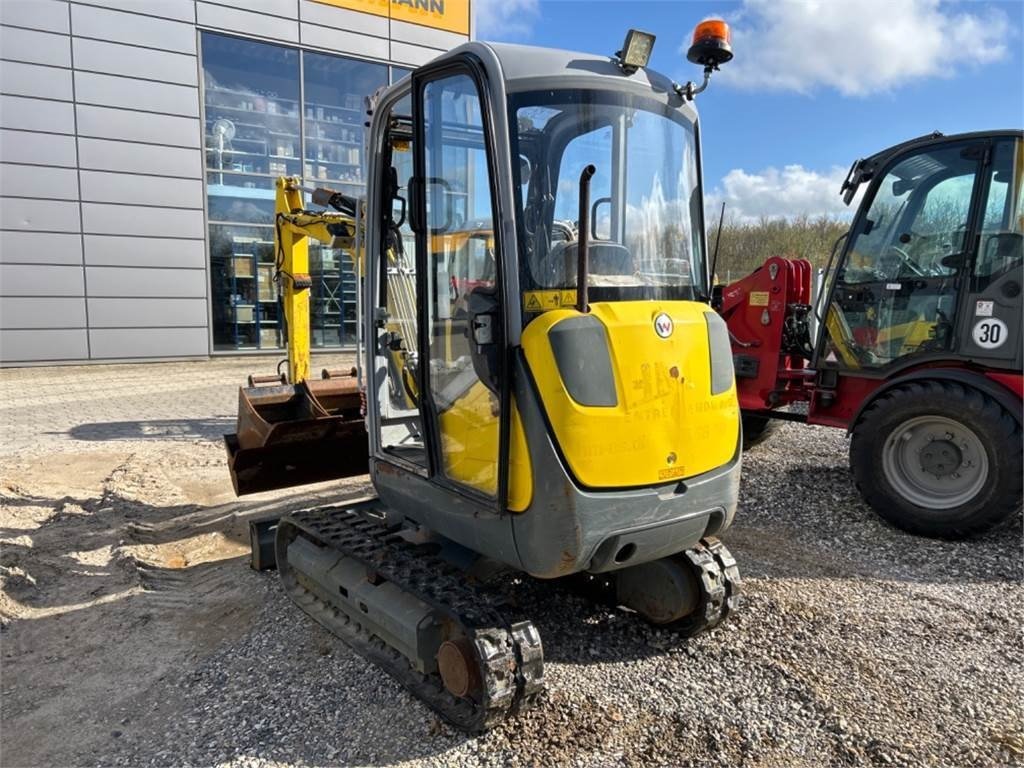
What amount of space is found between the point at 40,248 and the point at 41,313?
3.76 ft

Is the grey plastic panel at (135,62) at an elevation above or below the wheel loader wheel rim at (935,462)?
above

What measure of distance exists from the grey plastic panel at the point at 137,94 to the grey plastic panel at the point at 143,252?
2.39 meters

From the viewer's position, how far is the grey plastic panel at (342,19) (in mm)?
15031

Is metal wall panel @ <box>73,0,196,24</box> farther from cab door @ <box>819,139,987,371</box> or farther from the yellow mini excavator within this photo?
cab door @ <box>819,139,987,371</box>

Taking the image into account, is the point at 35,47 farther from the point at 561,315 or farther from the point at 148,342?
the point at 561,315

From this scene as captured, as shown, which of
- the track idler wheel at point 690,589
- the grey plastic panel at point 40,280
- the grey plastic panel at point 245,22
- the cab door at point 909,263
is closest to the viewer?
the track idler wheel at point 690,589

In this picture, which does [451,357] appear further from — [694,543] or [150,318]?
[150,318]

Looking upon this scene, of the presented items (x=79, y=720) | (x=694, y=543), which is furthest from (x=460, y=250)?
(x=79, y=720)

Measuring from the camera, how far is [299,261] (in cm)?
685

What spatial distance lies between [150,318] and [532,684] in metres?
13.4

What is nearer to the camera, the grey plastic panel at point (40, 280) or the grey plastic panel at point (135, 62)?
the grey plastic panel at point (40, 280)

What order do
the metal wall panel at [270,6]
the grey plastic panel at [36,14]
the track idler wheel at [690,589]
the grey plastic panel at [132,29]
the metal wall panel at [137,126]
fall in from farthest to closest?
the metal wall panel at [270,6]
the metal wall panel at [137,126]
the grey plastic panel at [132,29]
the grey plastic panel at [36,14]
the track idler wheel at [690,589]

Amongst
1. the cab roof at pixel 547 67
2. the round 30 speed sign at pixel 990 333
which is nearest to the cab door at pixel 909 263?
the round 30 speed sign at pixel 990 333

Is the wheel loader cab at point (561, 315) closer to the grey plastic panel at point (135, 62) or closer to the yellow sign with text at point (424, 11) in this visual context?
the grey plastic panel at point (135, 62)
